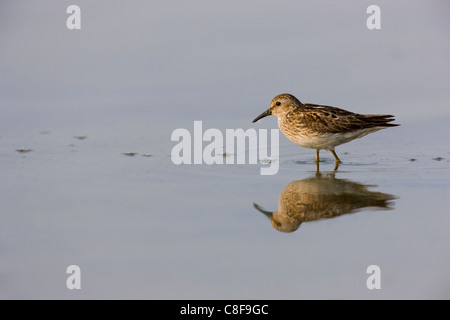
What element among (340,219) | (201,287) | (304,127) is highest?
(304,127)

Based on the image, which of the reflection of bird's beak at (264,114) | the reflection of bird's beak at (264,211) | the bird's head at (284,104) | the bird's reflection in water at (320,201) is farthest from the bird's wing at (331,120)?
the reflection of bird's beak at (264,211)

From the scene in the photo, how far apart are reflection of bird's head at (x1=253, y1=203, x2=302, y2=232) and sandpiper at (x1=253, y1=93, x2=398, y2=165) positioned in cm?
279

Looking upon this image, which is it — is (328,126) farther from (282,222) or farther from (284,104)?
(282,222)

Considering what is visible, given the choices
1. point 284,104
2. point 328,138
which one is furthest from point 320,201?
point 284,104

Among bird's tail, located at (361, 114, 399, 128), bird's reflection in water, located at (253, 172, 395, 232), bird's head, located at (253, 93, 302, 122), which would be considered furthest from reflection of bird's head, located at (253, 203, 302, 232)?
bird's head, located at (253, 93, 302, 122)

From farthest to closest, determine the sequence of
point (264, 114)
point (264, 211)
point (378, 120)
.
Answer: point (264, 114) → point (378, 120) → point (264, 211)

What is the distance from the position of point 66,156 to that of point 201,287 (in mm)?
4859

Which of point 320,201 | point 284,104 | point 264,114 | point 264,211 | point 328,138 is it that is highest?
point 284,104

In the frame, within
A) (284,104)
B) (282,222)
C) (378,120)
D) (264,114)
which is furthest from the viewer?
(264,114)

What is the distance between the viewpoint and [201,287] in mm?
5812

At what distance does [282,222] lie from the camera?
7.30m

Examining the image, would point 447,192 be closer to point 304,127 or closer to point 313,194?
point 313,194

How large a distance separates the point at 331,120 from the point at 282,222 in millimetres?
3310

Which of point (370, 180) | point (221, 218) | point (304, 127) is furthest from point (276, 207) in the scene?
point (304, 127)
